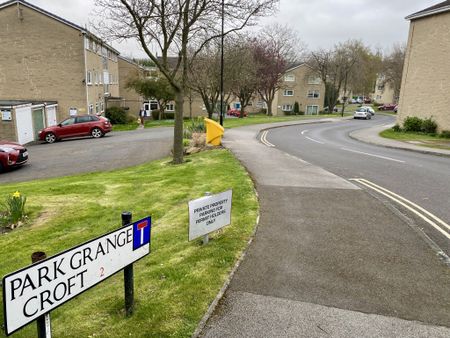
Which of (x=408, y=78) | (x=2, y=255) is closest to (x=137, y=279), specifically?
(x=2, y=255)

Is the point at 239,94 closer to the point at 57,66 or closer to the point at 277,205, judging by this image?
the point at 57,66

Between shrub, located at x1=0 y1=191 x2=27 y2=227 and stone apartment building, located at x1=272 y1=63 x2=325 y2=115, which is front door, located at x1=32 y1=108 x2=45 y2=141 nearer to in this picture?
shrub, located at x1=0 y1=191 x2=27 y2=227

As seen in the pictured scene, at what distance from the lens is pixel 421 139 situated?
80.8 ft

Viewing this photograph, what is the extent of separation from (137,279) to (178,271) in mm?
541

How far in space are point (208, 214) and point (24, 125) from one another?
2437 centimetres

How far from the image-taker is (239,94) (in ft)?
170

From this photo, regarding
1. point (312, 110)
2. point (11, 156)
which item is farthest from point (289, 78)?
point (11, 156)

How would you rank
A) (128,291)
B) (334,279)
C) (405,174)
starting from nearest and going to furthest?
(128,291) < (334,279) < (405,174)

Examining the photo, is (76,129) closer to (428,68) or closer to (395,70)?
(428,68)

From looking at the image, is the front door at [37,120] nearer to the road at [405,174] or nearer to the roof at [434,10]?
the road at [405,174]

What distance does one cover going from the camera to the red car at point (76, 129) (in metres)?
25.7

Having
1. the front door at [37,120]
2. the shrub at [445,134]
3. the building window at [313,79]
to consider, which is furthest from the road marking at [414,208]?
the building window at [313,79]

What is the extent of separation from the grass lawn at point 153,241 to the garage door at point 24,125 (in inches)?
607

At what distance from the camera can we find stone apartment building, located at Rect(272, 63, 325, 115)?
6631cm
